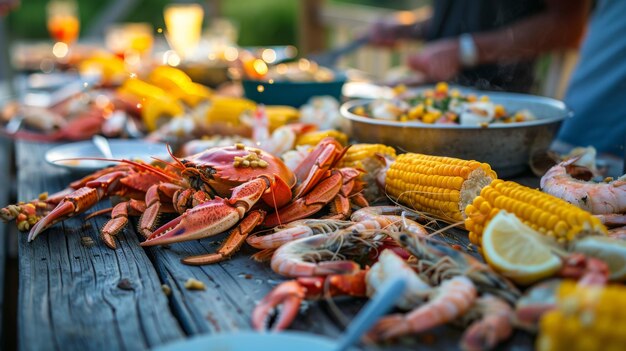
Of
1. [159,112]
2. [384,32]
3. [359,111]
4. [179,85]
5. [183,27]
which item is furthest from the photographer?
[384,32]

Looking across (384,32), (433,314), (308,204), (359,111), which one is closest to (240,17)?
(384,32)

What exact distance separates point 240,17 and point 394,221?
40.8 ft

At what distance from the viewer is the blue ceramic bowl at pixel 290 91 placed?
332 centimetres

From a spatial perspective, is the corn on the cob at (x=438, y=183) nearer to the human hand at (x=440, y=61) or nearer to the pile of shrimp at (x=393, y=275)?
the pile of shrimp at (x=393, y=275)

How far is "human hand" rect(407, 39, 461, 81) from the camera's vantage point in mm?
4359

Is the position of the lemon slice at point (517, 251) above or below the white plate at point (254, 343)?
above

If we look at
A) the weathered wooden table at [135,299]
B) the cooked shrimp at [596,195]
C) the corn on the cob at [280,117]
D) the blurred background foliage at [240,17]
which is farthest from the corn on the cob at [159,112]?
the blurred background foliage at [240,17]

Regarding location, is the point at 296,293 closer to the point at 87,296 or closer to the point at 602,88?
the point at 87,296

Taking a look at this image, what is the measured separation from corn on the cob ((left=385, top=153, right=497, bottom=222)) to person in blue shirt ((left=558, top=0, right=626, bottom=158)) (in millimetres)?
1696

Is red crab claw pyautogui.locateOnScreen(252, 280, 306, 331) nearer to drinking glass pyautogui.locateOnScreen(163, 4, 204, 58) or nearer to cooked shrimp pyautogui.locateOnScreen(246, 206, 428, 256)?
cooked shrimp pyautogui.locateOnScreen(246, 206, 428, 256)

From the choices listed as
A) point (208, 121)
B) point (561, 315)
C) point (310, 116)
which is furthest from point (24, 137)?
point (561, 315)

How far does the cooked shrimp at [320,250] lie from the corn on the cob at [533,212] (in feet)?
0.86

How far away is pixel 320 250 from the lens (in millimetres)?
1542

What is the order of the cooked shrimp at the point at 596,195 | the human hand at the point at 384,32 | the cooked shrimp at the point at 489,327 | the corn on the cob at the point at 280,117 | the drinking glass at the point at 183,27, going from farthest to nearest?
the human hand at the point at 384,32 → the drinking glass at the point at 183,27 → the corn on the cob at the point at 280,117 → the cooked shrimp at the point at 596,195 → the cooked shrimp at the point at 489,327
